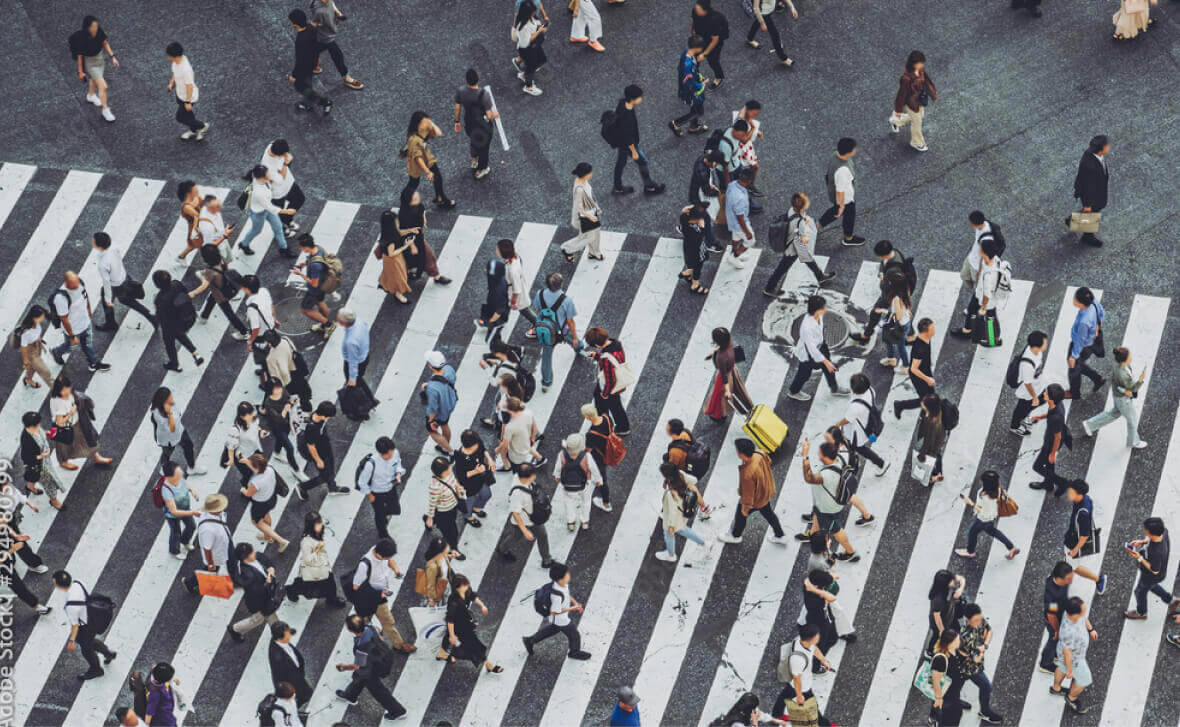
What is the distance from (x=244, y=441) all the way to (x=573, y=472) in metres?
3.97

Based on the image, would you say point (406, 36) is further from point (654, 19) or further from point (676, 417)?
point (676, 417)

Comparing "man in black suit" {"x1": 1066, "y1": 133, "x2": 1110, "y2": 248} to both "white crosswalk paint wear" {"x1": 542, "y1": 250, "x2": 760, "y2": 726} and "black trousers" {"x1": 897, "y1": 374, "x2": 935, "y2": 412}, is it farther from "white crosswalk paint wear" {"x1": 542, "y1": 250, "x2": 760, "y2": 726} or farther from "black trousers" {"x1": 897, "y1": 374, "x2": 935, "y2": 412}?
"white crosswalk paint wear" {"x1": 542, "y1": 250, "x2": 760, "y2": 726}

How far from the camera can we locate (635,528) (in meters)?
21.4

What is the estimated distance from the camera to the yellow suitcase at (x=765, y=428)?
21.4m

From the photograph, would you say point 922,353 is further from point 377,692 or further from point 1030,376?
point 377,692

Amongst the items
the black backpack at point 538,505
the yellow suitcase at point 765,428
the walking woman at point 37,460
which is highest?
the yellow suitcase at point 765,428

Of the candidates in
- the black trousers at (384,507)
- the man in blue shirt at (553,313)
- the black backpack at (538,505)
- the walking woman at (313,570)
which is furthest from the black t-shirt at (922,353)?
the walking woman at (313,570)

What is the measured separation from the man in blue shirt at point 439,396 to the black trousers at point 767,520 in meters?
3.78

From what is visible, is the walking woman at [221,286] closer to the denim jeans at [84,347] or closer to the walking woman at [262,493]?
the denim jeans at [84,347]

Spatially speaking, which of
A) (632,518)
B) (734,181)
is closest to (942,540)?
(632,518)

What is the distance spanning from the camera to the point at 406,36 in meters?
27.7

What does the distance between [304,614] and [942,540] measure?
769cm

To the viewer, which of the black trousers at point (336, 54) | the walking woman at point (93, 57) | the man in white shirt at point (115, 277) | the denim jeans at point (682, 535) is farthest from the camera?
the black trousers at point (336, 54)

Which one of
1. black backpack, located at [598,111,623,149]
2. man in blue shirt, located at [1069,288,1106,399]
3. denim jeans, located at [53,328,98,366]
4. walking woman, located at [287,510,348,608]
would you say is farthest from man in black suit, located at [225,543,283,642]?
man in blue shirt, located at [1069,288,1106,399]
